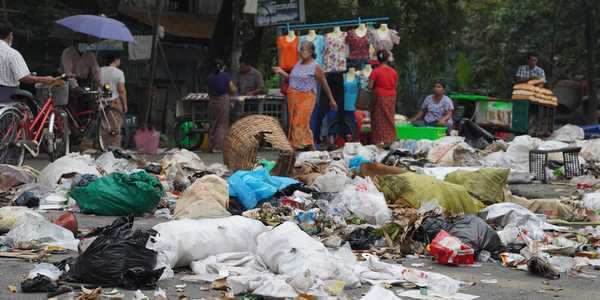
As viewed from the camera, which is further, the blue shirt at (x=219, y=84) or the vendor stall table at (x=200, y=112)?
the vendor stall table at (x=200, y=112)

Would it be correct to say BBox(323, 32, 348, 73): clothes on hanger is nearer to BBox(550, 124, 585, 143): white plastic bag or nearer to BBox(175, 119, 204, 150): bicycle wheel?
BBox(175, 119, 204, 150): bicycle wheel

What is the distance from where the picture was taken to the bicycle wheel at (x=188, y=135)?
18266mm

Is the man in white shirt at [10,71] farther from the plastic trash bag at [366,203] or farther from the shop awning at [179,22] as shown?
the shop awning at [179,22]

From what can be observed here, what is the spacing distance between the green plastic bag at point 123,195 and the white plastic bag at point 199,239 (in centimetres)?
193

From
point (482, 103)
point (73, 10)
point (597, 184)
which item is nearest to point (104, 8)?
point (73, 10)

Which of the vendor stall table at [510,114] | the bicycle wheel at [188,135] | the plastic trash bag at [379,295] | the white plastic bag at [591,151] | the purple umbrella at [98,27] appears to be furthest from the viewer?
the vendor stall table at [510,114]

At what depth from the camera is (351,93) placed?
57.7ft

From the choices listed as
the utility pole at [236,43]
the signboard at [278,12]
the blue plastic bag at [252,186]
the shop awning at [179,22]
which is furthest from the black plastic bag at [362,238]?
the shop awning at [179,22]

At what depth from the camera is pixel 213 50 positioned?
69.3 ft

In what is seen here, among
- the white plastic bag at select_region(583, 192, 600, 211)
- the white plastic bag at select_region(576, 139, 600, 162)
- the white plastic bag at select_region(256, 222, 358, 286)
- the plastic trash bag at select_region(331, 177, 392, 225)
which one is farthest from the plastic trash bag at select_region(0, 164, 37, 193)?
the white plastic bag at select_region(576, 139, 600, 162)

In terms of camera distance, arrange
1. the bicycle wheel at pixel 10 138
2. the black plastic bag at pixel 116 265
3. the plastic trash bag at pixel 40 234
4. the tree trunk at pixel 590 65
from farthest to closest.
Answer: the tree trunk at pixel 590 65, the bicycle wheel at pixel 10 138, the plastic trash bag at pixel 40 234, the black plastic bag at pixel 116 265

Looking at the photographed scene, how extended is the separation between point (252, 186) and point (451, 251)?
7.84 ft

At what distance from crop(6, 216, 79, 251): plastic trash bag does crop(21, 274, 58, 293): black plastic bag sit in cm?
131

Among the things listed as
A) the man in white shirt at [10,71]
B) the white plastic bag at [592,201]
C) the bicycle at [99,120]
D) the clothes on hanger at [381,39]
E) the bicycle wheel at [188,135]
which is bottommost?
the bicycle wheel at [188,135]
